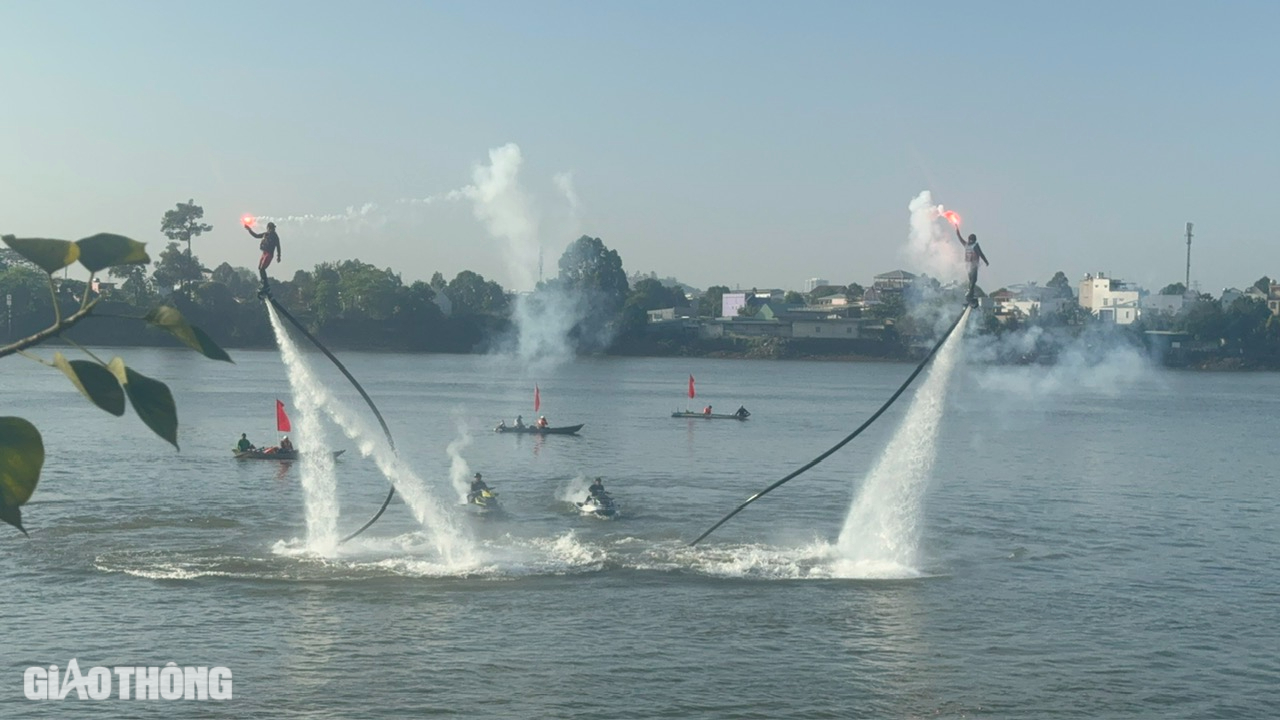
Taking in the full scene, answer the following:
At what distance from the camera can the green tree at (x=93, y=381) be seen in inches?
102

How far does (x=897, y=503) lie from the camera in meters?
46.8

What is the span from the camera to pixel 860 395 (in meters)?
154

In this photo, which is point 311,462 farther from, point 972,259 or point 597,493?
point 972,259

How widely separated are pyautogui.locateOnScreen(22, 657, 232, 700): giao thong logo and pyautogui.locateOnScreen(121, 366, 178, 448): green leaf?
27.5 metres

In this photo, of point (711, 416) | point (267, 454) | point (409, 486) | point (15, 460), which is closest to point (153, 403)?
point (15, 460)

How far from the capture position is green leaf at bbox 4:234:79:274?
2.63m

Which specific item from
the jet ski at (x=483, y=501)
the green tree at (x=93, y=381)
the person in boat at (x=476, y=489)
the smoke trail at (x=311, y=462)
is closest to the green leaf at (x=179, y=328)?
the green tree at (x=93, y=381)

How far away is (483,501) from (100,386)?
4873cm

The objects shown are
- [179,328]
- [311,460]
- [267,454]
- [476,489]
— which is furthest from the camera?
[267,454]

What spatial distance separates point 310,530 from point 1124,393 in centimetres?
14062

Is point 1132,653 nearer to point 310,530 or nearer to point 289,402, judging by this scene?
point 310,530

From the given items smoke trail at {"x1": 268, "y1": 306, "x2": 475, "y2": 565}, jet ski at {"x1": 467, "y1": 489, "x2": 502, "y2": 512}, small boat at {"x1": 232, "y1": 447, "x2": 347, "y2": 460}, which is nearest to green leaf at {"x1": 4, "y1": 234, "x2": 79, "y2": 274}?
smoke trail at {"x1": 268, "y1": 306, "x2": 475, "y2": 565}

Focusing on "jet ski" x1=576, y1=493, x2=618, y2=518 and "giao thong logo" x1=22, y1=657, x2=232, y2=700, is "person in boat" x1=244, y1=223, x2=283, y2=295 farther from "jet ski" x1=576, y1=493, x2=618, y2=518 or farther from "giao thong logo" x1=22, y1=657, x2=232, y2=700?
"jet ski" x1=576, y1=493, x2=618, y2=518

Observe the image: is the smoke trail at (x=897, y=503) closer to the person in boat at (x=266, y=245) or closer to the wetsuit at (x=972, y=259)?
the wetsuit at (x=972, y=259)
